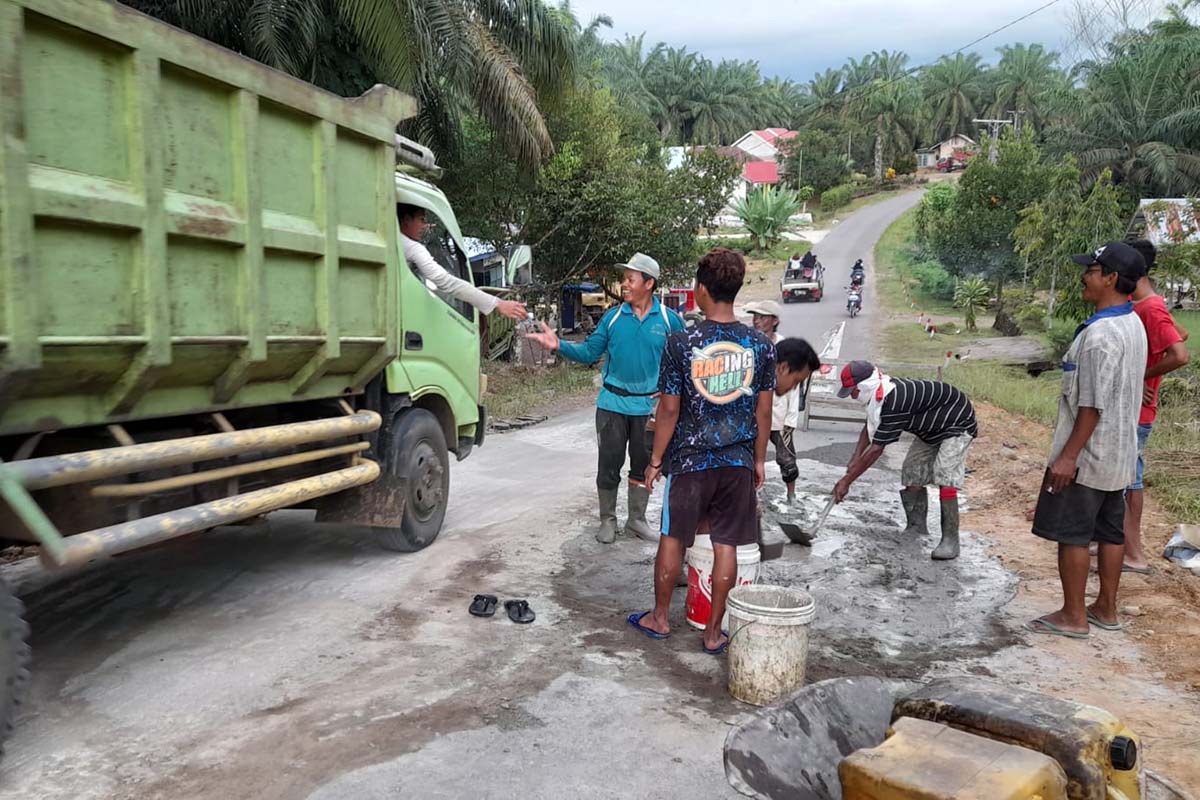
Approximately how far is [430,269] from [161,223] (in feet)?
7.49

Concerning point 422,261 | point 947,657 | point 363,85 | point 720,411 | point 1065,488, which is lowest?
point 947,657

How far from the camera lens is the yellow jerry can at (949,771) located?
215 centimetres

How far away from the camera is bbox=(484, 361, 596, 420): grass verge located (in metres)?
13.5

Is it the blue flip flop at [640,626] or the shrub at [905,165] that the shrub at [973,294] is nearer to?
the blue flip flop at [640,626]

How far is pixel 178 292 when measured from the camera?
12.0 ft

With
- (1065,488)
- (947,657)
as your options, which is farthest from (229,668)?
(1065,488)

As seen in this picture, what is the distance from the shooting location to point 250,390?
14.2ft

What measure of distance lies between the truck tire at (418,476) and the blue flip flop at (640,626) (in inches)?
65.1

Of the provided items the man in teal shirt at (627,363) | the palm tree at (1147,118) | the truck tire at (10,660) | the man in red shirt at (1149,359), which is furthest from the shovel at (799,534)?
the palm tree at (1147,118)

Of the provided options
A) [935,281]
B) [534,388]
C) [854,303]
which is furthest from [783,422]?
[935,281]

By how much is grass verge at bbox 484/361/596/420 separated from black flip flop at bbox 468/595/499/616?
7.55m

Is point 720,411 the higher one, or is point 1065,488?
point 720,411

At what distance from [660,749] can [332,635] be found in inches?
72.7

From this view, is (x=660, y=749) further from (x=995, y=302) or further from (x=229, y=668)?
(x=995, y=302)
